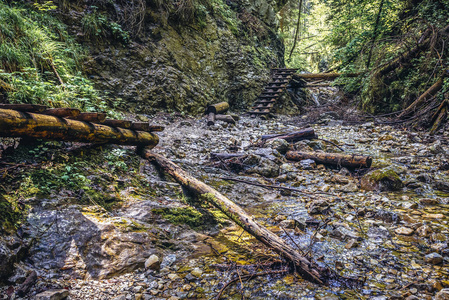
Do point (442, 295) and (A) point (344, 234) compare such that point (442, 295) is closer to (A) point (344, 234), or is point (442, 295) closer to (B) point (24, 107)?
(A) point (344, 234)

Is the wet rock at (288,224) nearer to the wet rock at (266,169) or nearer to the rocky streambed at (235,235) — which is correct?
the rocky streambed at (235,235)

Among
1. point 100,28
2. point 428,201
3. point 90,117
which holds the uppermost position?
point 100,28

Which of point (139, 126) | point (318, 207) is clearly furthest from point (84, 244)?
point (318, 207)

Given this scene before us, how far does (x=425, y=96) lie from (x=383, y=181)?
4.95m

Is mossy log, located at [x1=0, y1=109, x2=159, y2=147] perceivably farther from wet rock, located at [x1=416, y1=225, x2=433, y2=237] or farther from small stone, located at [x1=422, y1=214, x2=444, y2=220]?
small stone, located at [x1=422, y1=214, x2=444, y2=220]

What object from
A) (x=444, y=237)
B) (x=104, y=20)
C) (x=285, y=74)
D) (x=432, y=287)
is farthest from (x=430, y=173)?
(x=285, y=74)

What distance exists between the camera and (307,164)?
5.02m

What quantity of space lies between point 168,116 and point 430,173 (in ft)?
20.8

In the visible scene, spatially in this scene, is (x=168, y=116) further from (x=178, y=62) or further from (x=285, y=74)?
(x=285, y=74)

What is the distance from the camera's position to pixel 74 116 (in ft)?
9.28

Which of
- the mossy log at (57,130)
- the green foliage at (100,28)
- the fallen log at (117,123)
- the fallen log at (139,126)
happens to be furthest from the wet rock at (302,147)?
the green foliage at (100,28)

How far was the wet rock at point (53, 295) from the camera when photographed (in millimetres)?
1540

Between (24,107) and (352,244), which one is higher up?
(24,107)

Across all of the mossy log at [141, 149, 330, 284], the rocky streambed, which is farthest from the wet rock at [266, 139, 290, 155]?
the mossy log at [141, 149, 330, 284]
